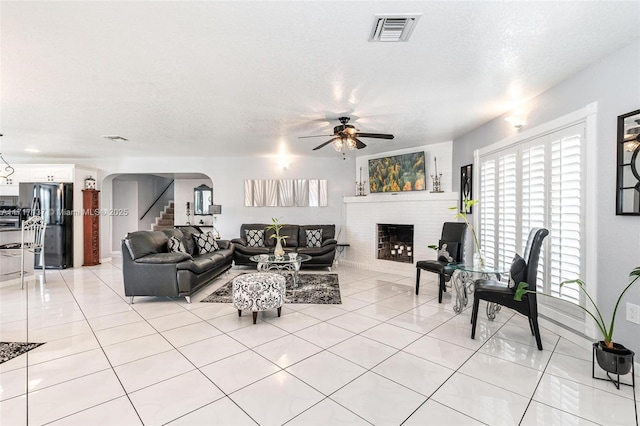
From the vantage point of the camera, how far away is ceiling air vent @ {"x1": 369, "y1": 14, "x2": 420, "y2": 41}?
6.73 ft

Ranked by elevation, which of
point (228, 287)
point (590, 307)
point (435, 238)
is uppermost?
point (435, 238)

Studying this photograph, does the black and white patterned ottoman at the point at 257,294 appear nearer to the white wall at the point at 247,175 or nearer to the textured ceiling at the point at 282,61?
the textured ceiling at the point at 282,61

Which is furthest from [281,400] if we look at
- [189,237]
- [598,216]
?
[189,237]

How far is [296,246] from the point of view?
676 cm

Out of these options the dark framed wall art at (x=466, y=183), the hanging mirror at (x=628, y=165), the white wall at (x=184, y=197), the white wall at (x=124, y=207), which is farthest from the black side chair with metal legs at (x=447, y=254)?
the white wall at (x=124, y=207)

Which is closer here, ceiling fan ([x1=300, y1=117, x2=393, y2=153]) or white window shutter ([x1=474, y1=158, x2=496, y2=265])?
ceiling fan ([x1=300, y1=117, x2=393, y2=153])

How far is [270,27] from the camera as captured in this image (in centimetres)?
217

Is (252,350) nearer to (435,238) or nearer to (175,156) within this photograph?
(435,238)

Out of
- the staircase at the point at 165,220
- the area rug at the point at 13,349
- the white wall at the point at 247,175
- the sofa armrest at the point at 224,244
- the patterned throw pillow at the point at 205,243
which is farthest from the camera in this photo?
the staircase at the point at 165,220

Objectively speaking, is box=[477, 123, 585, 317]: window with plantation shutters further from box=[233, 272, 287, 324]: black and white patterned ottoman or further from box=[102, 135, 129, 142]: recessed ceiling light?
box=[102, 135, 129, 142]: recessed ceiling light

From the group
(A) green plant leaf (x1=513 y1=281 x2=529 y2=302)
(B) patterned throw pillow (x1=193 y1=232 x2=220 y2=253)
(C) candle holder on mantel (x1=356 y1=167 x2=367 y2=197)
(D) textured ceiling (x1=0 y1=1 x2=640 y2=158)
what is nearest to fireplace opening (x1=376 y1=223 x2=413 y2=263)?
(C) candle holder on mantel (x1=356 y1=167 x2=367 y2=197)

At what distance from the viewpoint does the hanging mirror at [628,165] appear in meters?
2.33

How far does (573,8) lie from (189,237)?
563cm

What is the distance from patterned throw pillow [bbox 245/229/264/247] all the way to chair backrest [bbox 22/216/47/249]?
11.9ft
